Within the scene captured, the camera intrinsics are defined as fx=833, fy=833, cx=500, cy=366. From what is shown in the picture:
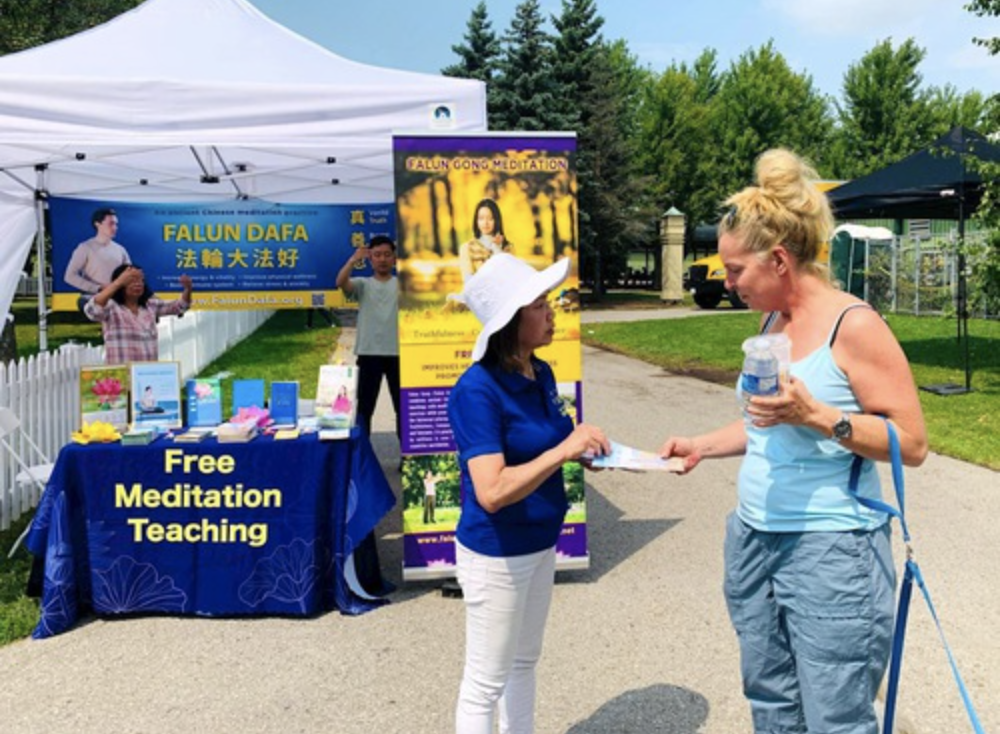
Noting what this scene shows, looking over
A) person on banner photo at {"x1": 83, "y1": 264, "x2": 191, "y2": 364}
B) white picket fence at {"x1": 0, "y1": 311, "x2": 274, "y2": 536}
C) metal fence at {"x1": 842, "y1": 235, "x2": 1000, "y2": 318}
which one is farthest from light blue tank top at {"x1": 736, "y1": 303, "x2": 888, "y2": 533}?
metal fence at {"x1": 842, "y1": 235, "x2": 1000, "y2": 318}

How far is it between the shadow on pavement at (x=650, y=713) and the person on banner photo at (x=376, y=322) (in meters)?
3.83

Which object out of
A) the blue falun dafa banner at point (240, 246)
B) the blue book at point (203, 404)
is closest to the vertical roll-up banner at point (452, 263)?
the blue book at point (203, 404)

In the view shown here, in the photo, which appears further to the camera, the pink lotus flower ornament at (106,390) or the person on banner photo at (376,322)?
the person on banner photo at (376,322)

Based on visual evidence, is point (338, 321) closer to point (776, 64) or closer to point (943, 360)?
point (943, 360)

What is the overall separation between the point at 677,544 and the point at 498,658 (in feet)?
11.1

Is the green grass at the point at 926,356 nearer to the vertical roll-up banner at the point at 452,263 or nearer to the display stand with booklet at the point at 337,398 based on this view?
the vertical roll-up banner at the point at 452,263

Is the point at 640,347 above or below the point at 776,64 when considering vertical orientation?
below

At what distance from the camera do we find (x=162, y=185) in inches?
332

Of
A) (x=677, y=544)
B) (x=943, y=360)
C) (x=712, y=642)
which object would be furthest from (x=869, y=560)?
(x=943, y=360)

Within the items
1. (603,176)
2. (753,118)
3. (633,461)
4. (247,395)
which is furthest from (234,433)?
(753,118)

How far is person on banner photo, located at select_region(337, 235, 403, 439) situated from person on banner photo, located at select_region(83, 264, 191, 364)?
1589 mm

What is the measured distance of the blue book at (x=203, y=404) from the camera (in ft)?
15.7

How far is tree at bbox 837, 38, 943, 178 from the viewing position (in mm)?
44469

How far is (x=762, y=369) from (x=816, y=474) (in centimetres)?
40
